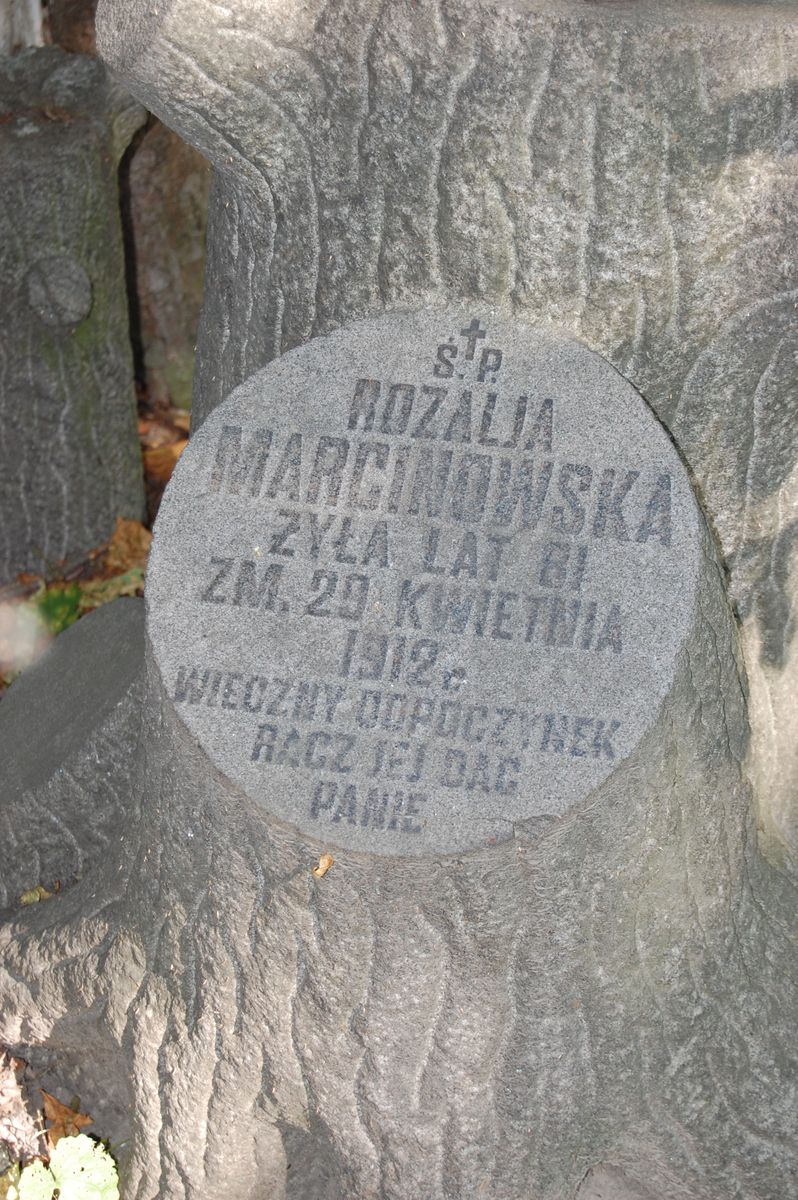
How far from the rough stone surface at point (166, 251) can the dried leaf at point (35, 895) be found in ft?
6.54

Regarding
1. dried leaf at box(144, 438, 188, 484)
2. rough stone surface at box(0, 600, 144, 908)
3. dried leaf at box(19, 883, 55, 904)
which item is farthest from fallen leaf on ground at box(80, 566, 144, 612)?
dried leaf at box(19, 883, 55, 904)

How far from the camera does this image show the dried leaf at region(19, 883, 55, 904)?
260cm

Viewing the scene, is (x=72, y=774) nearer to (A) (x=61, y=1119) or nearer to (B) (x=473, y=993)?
(A) (x=61, y=1119)

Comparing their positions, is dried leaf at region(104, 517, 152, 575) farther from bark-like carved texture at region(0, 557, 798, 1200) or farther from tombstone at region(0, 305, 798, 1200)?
tombstone at region(0, 305, 798, 1200)

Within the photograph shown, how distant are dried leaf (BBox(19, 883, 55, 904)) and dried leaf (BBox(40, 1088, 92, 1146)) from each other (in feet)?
1.13

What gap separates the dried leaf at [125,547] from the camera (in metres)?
3.84

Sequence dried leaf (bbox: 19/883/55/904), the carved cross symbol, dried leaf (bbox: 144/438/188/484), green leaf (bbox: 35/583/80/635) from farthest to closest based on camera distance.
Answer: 1. dried leaf (bbox: 144/438/188/484)
2. green leaf (bbox: 35/583/80/635)
3. dried leaf (bbox: 19/883/55/904)
4. the carved cross symbol

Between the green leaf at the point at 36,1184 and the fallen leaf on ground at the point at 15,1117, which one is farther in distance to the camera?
the fallen leaf on ground at the point at 15,1117

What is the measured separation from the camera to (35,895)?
261 centimetres

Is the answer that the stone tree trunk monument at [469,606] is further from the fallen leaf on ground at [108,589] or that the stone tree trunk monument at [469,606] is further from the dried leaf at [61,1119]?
the fallen leaf on ground at [108,589]

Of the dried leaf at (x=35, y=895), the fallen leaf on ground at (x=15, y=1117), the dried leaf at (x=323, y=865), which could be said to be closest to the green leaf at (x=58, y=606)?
the dried leaf at (x=35, y=895)

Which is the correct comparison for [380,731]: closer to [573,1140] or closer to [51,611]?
[573,1140]

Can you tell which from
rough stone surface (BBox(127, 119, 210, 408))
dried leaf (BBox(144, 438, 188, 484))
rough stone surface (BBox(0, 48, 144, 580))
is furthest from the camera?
dried leaf (BBox(144, 438, 188, 484))

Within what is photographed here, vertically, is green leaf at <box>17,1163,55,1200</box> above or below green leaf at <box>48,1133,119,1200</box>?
below
